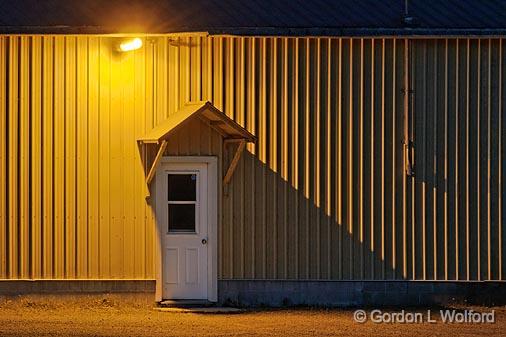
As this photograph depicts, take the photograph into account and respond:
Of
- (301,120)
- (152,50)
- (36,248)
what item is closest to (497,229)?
(301,120)

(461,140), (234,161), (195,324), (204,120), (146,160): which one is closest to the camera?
(195,324)

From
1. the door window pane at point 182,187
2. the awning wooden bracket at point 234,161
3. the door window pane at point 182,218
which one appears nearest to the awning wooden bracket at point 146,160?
the door window pane at point 182,187

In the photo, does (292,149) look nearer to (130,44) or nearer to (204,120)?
(204,120)

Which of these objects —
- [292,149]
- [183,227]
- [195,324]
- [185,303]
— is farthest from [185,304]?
[292,149]

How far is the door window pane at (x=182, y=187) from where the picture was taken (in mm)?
18594

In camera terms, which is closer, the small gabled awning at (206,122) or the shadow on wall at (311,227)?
the small gabled awning at (206,122)

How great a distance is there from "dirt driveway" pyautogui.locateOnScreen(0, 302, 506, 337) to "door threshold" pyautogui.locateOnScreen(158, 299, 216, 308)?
0.86ft

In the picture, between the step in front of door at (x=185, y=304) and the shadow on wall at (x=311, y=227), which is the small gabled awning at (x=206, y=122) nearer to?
the shadow on wall at (x=311, y=227)

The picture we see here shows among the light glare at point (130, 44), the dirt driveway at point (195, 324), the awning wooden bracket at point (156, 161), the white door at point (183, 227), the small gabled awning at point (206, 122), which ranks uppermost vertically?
the light glare at point (130, 44)

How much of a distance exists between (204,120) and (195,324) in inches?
143

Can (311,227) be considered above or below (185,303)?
above

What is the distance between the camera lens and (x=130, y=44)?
18.5m

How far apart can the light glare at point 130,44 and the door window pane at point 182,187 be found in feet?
7.22

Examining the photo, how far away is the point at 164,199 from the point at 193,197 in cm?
48
